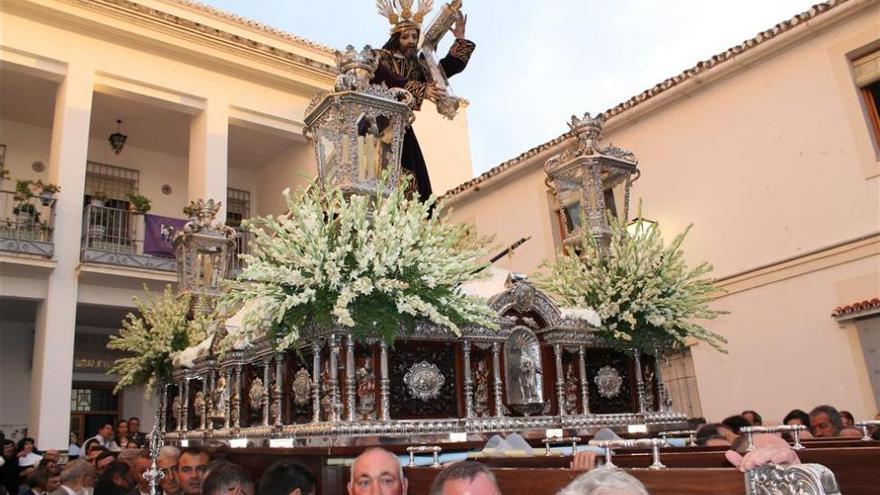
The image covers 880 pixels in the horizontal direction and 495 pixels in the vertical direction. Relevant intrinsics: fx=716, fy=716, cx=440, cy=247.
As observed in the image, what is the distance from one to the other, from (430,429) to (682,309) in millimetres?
2345

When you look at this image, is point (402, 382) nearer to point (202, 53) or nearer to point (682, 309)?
point (682, 309)

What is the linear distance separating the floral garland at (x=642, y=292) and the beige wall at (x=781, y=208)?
4623 mm

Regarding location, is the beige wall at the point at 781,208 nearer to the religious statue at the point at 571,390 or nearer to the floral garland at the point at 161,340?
the religious statue at the point at 571,390

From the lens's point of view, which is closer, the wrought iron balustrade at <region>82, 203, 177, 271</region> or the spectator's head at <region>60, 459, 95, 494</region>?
the spectator's head at <region>60, 459, 95, 494</region>

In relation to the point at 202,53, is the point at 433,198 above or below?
below

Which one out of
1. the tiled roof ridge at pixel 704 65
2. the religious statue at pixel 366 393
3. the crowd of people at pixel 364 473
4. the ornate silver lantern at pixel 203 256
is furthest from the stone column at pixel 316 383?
the tiled roof ridge at pixel 704 65

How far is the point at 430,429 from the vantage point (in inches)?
169

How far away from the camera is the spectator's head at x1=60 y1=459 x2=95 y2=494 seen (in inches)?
209

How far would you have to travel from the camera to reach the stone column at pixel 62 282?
39.5 ft

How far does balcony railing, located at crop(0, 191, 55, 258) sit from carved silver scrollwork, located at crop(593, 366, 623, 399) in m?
11.0

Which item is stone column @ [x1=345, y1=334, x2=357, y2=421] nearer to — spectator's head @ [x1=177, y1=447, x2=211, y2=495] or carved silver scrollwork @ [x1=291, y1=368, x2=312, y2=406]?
carved silver scrollwork @ [x1=291, y1=368, x2=312, y2=406]

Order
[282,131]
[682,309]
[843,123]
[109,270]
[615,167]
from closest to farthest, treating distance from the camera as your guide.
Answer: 1. [682,309]
2. [615,167]
3. [843,123]
4. [109,270]
5. [282,131]

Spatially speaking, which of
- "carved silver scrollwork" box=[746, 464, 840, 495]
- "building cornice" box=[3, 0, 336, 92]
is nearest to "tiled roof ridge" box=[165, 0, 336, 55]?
"building cornice" box=[3, 0, 336, 92]

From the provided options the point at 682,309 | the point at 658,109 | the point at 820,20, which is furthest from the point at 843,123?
the point at 682,309
